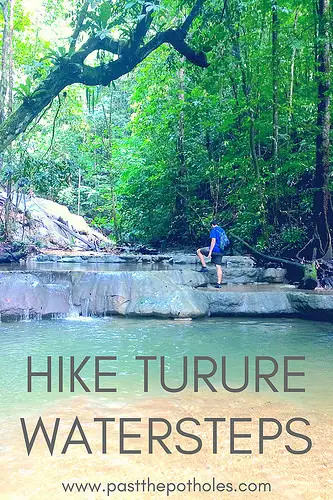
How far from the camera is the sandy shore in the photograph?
7.25ft

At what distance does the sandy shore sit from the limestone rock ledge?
4.22 m

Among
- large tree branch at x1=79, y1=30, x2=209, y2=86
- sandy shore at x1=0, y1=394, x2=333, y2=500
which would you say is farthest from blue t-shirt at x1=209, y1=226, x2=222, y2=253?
sandy shore at x1=0, y1=394, x2=333, y2=500

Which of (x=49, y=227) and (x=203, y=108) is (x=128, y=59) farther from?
(x=49, y=227)

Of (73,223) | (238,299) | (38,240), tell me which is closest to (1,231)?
(38,240)

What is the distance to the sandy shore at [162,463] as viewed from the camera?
7.25ft

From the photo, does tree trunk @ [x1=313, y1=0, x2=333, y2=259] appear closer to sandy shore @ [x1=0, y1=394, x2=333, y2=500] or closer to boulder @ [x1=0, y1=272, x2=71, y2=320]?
boulder @ [x1=0, y1=272, x2=71, y2=320]

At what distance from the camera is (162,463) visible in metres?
2.47

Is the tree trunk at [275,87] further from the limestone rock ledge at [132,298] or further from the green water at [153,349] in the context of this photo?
the green water at [153,349]

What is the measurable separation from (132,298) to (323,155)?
4793 mm

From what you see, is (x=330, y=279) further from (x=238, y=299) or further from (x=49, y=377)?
(x=49, y=377)

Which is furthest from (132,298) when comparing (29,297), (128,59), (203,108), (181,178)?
(181,178)

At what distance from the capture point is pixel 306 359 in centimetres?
487

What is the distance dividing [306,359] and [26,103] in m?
6.86

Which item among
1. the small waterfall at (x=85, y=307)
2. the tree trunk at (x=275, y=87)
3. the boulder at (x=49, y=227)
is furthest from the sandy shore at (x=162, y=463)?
the boulder at (x=49, y=227)
